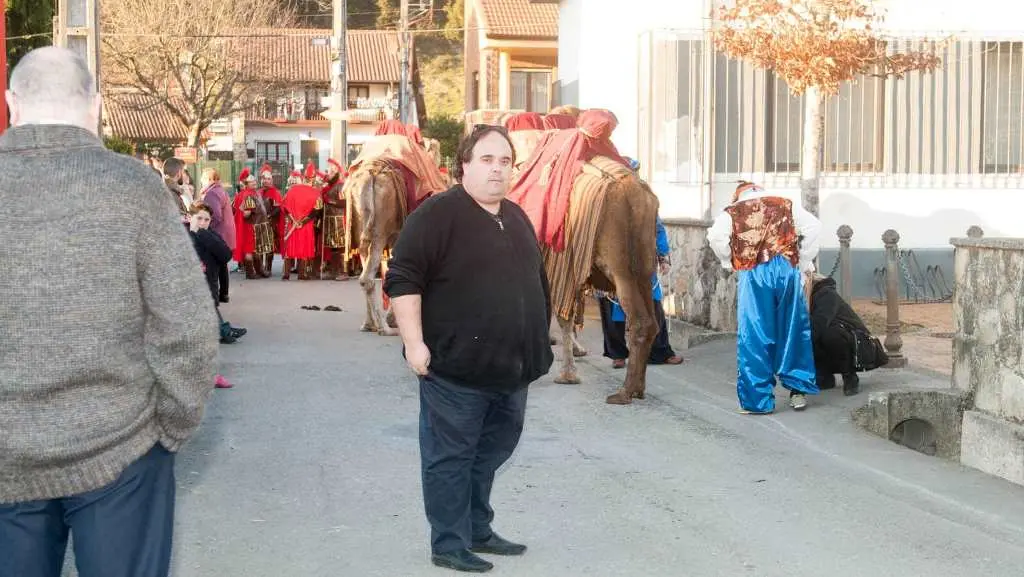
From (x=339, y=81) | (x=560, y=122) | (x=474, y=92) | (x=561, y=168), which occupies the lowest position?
(x=561, y=168)

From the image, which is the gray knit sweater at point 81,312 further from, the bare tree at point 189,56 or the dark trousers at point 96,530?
the bare tree at point 189,56

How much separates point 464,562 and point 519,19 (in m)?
31.0

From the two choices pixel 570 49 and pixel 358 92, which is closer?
pixel 570 49

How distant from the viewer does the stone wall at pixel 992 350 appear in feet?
26.7

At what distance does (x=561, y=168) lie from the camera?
11375 millimetres

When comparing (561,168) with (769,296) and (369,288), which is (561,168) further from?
(369,288)

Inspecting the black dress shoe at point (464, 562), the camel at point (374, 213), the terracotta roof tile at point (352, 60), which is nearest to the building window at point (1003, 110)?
the camel at point (374, 213)

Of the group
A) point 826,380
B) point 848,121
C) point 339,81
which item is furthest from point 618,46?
point 339,81

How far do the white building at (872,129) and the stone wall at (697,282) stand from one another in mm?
2756

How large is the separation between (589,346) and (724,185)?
4.25 m

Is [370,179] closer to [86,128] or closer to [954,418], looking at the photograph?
[954,418]

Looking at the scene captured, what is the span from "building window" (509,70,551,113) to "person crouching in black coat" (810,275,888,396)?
26.1m

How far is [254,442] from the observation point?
8961 millimetres

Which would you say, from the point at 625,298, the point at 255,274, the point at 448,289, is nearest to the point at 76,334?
the point at 448,289
